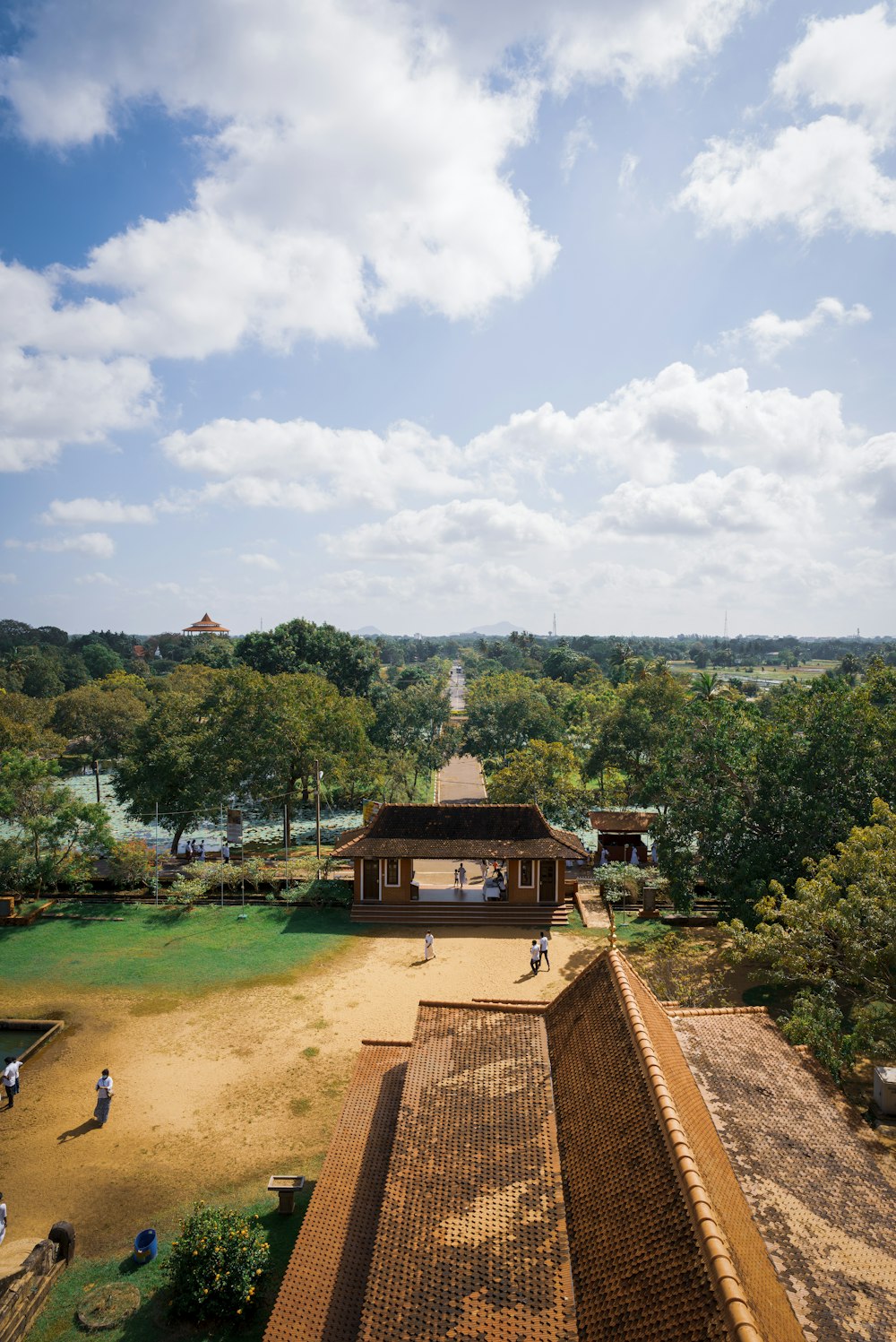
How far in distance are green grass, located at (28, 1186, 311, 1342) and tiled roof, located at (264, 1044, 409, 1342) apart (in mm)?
2089

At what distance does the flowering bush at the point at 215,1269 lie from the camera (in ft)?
35.1

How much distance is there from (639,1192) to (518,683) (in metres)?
64.1

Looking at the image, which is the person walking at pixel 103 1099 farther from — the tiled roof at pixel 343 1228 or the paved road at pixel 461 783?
the paved road at pixel 461 783

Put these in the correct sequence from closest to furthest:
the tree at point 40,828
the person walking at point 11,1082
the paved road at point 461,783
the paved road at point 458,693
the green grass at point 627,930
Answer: the person walking at point 11,1082 → the green grass at point 627,930 → the tree at point 40,828 → the paved road at point 461,783 → the paved road at point 458,693

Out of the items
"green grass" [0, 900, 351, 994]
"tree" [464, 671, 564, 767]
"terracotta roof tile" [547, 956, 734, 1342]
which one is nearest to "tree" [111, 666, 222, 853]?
"green grass" [0, 900, 351, 994]

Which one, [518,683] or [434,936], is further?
[518,683]

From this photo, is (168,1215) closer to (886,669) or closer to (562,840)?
(562,840)

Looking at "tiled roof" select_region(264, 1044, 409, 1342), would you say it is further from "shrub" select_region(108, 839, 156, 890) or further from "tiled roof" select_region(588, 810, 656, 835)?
"tiled roof" select_region(588, 810, 656, 835)

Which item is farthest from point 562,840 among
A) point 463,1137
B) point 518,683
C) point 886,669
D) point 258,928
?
point 518,683

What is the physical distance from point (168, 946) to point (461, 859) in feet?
35.2

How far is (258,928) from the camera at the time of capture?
25.5 metres

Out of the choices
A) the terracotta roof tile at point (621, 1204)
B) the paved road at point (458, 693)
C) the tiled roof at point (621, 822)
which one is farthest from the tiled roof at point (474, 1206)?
the paved road at point (458, 693)

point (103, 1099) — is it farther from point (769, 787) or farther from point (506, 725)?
point (506, 725)

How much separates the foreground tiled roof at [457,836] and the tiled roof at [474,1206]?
15142 millimetres
